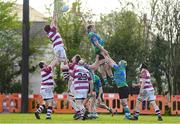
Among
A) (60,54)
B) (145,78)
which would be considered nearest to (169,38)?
(145,78)

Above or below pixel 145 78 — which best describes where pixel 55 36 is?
above

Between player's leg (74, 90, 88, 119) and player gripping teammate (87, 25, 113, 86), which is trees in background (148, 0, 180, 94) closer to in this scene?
player gripping teammate (87, 25, 113, 86)

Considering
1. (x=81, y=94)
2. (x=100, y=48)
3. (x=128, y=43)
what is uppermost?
(x=128, y=43)

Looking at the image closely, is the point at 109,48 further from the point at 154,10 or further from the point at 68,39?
the point at 68,39

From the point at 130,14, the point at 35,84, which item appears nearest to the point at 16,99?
the point at 130,14

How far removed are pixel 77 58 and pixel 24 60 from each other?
10.9m

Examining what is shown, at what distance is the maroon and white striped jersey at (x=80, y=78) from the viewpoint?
2088 centimetres

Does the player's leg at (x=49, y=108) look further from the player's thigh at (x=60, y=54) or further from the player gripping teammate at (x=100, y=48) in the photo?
the player gripping teammate at (x=100, y=48)

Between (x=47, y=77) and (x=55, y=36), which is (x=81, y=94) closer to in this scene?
(x=47, y=77)

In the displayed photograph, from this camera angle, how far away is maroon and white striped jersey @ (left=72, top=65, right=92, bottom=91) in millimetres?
20875

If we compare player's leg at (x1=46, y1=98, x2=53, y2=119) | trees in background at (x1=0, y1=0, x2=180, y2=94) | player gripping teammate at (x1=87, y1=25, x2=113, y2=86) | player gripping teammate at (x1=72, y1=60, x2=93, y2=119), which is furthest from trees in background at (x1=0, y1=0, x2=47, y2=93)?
player gripping teammate at (x1=72, y1=60, x2=93, y2=119)

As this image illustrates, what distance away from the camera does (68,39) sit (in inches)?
2021

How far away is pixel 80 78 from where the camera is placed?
2094 centimetres

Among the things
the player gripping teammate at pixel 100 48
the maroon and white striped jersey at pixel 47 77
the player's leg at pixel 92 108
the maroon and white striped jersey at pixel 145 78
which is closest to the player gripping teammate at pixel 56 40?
the maroon and white striped jersey at pixel 47 77
